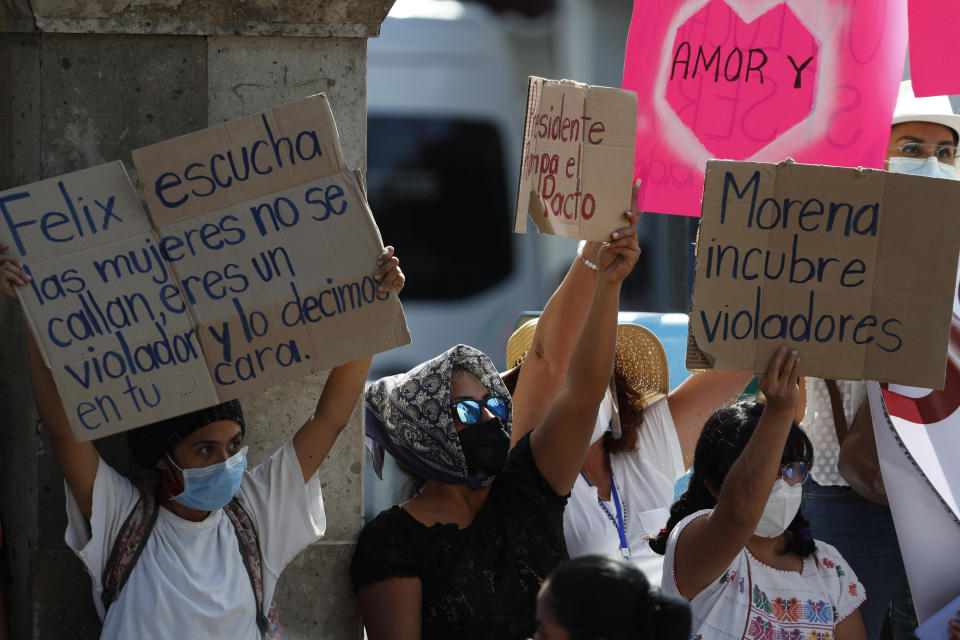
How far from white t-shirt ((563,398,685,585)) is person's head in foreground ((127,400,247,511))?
0.97 meters

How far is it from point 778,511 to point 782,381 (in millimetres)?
420

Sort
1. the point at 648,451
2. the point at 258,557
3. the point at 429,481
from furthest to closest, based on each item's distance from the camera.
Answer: the point at 648,451
the point at 429,481
the point at 258,557

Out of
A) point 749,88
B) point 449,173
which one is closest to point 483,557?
point 749,88

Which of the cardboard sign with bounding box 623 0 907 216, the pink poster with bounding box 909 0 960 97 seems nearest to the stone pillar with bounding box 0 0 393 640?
the cardboard sign with bounding box 623 0 907 216

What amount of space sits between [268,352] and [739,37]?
192 centimetres

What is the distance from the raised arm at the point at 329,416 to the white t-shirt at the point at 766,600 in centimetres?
88

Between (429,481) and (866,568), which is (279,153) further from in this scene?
(866,568)

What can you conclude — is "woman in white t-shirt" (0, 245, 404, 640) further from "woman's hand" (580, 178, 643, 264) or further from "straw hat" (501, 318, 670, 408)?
"straw hat" (501, 318, 670, 408)

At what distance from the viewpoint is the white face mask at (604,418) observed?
353 cm

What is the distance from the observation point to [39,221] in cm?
268

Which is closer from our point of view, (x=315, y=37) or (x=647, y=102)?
(x=315, y=37)

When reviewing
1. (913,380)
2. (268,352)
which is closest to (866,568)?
(913,380)

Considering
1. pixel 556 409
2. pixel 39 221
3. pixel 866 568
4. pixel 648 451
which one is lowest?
pixel 866 568

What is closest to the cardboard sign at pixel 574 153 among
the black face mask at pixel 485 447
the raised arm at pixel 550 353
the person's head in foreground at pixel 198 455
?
the raised arm at pixel 550 353
